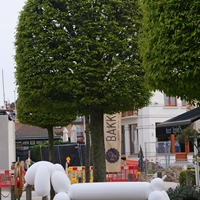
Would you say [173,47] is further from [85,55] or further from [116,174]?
[116,174]

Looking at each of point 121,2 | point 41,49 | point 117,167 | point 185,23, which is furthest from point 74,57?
point 117,167

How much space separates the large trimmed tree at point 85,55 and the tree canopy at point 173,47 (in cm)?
363

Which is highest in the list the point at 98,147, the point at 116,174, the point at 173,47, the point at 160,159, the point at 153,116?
the point at 153,116

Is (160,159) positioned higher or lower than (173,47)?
lower

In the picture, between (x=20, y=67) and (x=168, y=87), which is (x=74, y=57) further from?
(x=168, y=87)

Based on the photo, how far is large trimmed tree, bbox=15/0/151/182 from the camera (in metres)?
14.4

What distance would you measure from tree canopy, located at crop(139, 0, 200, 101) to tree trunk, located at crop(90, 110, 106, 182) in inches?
185

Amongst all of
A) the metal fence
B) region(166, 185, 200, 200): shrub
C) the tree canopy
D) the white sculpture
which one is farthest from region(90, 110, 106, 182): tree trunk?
the metal fence

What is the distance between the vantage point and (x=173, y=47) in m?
9.91

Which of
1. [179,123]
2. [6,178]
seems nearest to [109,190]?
[179,123]

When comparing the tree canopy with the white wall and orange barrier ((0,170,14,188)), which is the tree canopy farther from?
the white wall

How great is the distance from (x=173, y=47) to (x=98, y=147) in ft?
20.3

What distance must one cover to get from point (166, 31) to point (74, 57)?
463 cm

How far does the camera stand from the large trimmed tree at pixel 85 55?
14.4 meters
